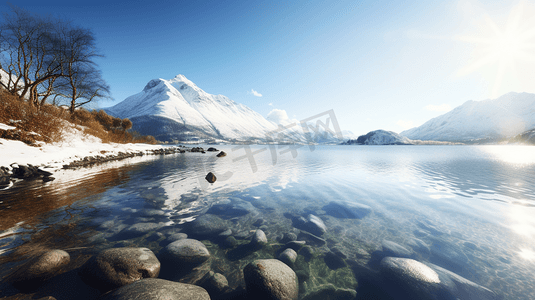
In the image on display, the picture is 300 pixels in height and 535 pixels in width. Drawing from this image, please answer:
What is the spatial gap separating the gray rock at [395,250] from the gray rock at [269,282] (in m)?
3.41

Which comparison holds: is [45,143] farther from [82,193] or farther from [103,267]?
[103,267]

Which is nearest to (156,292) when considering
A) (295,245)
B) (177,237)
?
(177,237)

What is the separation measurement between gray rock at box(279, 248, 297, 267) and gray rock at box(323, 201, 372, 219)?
152 inches

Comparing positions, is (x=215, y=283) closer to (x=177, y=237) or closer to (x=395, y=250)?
(x=177, y=237)

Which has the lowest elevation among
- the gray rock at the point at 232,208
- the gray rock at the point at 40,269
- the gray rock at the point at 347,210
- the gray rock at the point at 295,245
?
the gray rock at the point at 347,210

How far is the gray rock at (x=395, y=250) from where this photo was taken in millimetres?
5352

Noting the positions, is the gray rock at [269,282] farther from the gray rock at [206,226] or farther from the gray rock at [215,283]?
the gray rock at [206,226]

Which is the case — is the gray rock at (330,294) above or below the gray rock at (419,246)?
above

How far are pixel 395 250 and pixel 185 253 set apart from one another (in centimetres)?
641

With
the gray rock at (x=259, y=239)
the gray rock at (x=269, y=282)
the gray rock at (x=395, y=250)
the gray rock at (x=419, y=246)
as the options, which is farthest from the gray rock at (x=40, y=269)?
the gray rock at (x=419, y=246)

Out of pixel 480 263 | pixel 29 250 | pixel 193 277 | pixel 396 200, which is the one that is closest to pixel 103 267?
pixel 193 277

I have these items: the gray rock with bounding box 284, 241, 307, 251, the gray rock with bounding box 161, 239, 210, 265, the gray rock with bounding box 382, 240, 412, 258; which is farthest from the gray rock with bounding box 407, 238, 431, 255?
the gray rock with bounding box 161, 239, 210, 265

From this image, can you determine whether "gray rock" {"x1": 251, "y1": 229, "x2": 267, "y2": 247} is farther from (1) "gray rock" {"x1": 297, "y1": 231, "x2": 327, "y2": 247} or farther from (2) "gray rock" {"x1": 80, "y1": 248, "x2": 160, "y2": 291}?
(2) "gray rock" {"x1": 80, "y1": 248, "x2": 160, "y2": 291}

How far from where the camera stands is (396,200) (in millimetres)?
10281
